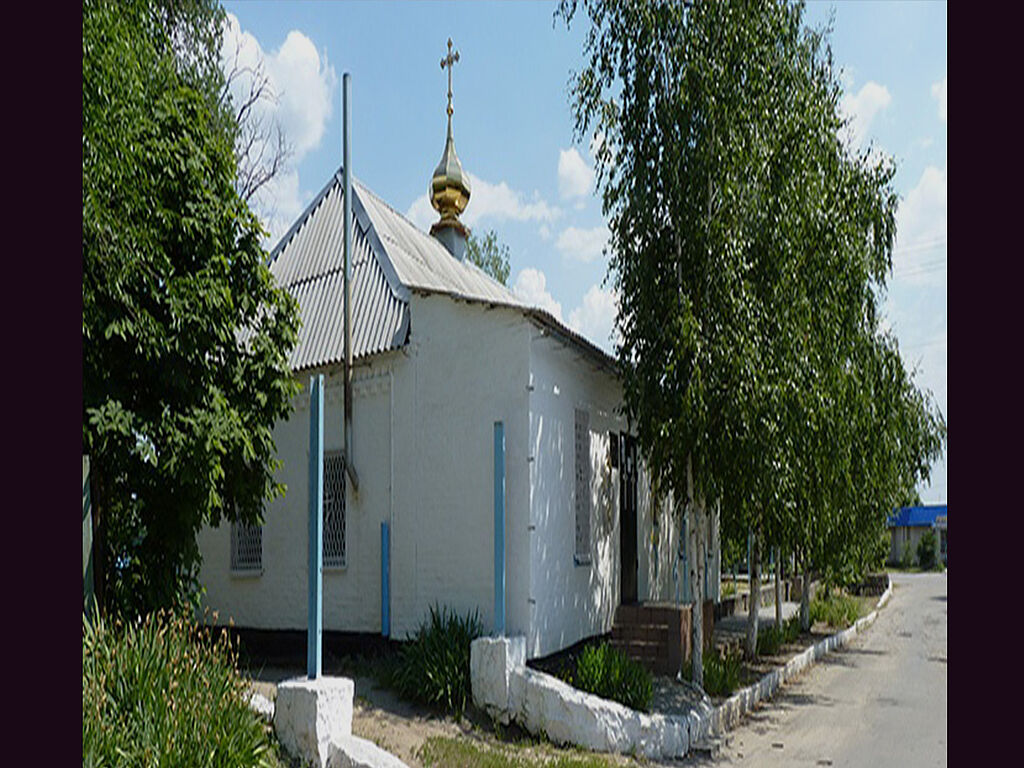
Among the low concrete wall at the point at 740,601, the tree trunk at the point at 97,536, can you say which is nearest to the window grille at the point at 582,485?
the tree trunk at the point at 97,536

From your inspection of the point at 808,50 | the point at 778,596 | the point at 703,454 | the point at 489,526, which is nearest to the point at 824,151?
the point at 808,50

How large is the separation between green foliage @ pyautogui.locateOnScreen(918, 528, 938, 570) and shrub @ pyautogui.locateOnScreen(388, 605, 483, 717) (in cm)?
5309

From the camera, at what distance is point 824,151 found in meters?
12.6

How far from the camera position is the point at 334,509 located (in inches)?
487

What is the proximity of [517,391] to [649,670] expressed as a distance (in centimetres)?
385

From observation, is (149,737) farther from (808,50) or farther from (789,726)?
(808,50)

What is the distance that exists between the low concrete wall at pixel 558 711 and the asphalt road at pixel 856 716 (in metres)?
0.41

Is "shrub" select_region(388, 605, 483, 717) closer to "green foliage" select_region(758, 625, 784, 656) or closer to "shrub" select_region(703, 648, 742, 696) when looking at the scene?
"shrub" select_region(703, 648, 742, 696)

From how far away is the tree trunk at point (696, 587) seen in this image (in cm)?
1102

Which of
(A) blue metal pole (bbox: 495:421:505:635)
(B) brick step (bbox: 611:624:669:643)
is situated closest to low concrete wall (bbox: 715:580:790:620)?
(B) brick step (bbox: 611:624:669:643)

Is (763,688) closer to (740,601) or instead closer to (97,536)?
(97,536)

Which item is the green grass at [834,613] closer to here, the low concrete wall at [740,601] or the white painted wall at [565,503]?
the low concrete wall at [740,601]

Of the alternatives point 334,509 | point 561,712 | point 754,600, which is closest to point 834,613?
point 754,600

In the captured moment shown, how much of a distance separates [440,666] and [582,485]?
3.45 meters
